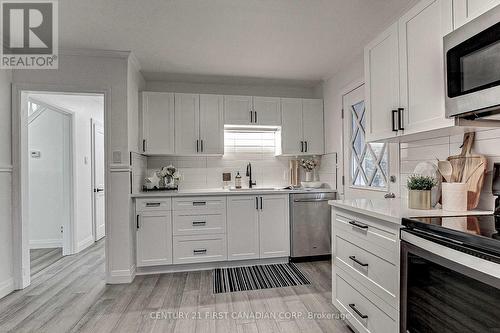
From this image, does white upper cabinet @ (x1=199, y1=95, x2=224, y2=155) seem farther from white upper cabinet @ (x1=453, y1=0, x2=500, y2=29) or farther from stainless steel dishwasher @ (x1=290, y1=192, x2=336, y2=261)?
white upper cabinet @ (x1=453, y1=0, x2=500, y2=29)

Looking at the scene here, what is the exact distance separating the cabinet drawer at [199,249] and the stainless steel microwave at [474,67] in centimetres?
262

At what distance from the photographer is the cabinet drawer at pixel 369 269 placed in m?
1.37

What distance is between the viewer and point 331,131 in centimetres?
354

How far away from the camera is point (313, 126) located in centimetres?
371

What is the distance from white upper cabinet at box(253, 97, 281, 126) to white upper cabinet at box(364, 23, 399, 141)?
159 centimetres

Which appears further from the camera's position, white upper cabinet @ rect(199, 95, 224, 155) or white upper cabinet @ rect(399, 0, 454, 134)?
white upper cabinet @ rect(199, 95, 224, 155)

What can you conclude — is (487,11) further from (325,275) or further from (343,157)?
(325,275)

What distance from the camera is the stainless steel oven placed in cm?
88

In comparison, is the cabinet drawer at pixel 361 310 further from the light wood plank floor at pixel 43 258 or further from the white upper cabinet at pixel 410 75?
the light wood plank floor at pixel 43 258

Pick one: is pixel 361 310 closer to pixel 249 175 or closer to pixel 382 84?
pixel 382 84

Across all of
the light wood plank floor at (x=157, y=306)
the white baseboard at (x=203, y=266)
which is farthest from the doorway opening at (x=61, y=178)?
the white baseboard at (x=203, y=266)

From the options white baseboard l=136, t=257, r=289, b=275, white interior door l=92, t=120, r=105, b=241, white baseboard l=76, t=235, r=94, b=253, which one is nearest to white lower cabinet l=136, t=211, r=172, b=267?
white baseboard l=136, t=257, r=289, b=275

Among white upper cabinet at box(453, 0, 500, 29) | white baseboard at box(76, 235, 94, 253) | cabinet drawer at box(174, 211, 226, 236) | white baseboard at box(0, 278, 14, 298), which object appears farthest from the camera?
white baseboard at box(76, 235, 94, 253)

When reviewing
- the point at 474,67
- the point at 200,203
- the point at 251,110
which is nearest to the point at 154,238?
the point at 200,203
